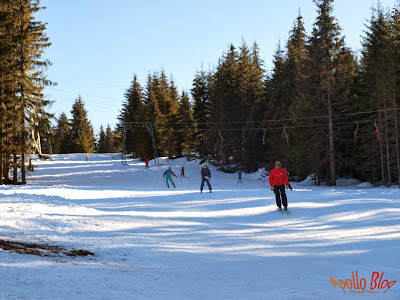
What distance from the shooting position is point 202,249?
7.16 metres

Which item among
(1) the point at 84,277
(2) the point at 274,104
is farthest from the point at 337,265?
(2) the point at 274,104

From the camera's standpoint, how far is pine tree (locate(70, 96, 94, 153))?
8268 cm

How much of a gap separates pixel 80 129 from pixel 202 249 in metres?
82.2

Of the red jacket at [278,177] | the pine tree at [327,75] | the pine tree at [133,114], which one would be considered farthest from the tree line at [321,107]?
the red jacket at [278,177]

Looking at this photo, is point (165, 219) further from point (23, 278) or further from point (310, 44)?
point (310, 44)

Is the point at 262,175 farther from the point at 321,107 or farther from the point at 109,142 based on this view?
the point at 109,142

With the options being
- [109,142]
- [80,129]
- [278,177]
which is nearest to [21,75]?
[278,177]

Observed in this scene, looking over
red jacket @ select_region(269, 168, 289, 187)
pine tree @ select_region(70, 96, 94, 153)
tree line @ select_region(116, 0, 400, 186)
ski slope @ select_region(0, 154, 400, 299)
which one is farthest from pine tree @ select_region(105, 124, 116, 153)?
red jacket @ select_region(269, 168, 289, 187)

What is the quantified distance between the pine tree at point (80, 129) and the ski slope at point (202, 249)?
73.5 meters

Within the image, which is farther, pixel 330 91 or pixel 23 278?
pixel 330 91

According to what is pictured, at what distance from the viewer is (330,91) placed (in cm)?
3338

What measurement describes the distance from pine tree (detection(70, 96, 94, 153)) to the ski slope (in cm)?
7353

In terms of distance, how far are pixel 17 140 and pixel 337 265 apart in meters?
28.8

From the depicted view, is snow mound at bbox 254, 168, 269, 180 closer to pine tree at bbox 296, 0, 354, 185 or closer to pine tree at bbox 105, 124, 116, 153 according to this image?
pine tree at bbox 296, 0, 354, 185
